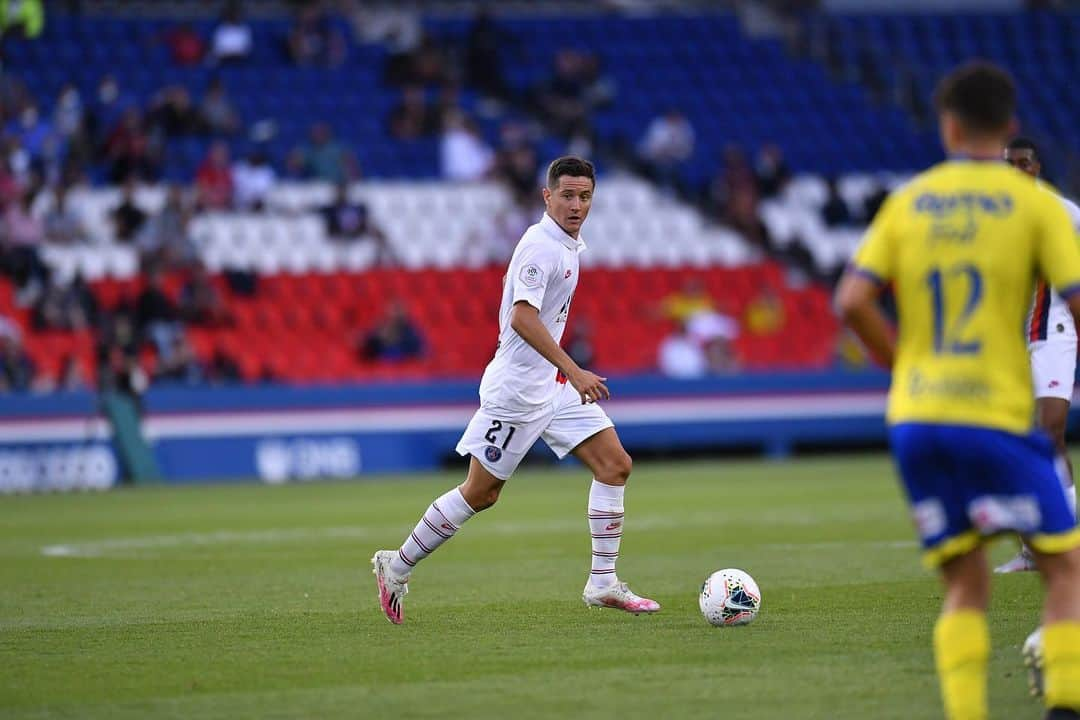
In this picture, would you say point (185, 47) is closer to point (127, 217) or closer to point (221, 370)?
point (127, 217)

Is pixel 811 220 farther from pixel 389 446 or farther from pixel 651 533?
pixel 651 533

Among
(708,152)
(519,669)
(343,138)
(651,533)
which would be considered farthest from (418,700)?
(708,152)

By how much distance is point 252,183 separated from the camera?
27.2 m

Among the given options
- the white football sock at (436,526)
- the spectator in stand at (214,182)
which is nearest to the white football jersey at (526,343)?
the white football sock at (436,526)

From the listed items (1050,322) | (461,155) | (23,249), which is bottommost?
(1050,322)

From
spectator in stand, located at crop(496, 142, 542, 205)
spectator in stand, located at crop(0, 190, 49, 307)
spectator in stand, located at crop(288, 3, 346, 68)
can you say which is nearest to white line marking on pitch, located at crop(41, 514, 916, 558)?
spectator in stand, located at crop(0, 190, 49, 307)

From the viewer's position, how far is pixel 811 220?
3042 centimetres

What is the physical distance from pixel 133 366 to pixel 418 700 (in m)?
16.6

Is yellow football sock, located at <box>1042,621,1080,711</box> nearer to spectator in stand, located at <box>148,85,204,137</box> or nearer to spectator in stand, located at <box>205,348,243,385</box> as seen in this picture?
spectator in stand, located at <box>205,348,243,385</box>

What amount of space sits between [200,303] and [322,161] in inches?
169

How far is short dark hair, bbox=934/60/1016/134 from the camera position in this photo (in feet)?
18.3

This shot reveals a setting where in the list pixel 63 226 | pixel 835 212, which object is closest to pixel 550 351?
pixel 63 226

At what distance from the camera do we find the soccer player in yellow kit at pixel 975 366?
5.49 m

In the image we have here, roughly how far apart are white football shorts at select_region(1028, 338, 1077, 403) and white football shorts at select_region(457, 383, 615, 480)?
111 inches
